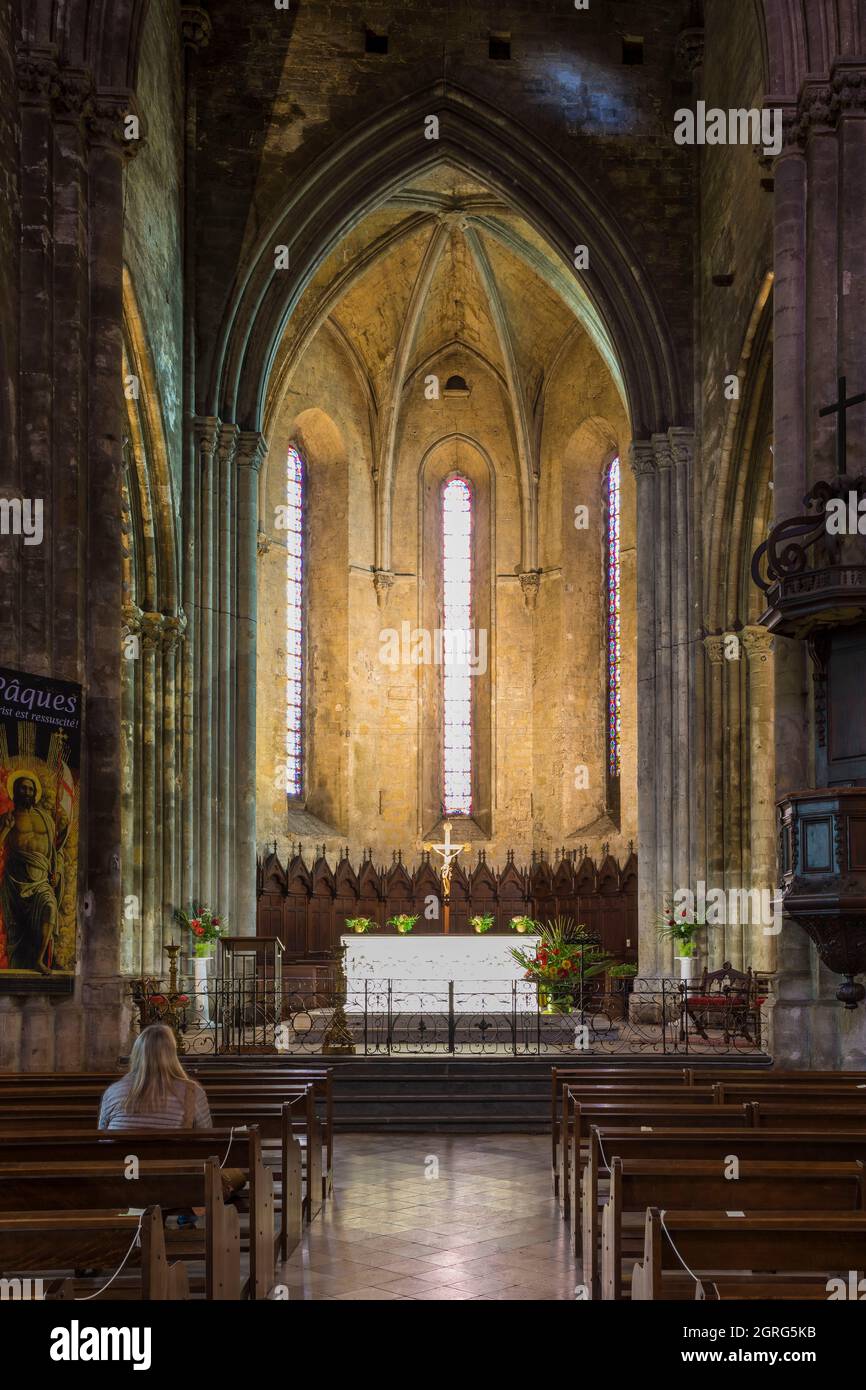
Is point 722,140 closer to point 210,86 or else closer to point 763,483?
point 763,483

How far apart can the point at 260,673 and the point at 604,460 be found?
822 cm

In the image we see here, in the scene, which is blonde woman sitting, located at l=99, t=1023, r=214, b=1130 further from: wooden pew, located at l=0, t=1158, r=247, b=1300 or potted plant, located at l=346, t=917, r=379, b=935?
potted plant, located at l=346, t=917, r=379, b=935

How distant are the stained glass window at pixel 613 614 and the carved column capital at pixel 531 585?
1652 millimetres

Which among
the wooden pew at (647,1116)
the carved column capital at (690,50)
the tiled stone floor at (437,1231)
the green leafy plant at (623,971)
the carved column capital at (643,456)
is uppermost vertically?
the carved column capital at (690,50)

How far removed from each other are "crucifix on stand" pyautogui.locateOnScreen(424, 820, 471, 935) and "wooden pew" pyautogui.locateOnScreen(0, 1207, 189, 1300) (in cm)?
2227

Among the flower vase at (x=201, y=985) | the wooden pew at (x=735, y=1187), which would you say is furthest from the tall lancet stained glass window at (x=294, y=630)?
the wooden pew at (x=735, y=1187)

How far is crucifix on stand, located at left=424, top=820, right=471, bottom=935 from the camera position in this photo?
1075 inches

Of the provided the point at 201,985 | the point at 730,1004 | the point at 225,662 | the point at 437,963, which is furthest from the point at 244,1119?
the point at 225,662

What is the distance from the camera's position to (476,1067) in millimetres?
14750

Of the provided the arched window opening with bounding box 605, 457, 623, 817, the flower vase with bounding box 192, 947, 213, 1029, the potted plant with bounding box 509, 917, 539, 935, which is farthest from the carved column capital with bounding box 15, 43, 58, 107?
the arched window opening with bounding box 605, 457, 623, 817

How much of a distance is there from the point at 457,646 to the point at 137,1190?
→ 27403 mm

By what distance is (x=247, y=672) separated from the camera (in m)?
24.1

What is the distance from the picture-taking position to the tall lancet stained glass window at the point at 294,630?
30828 mm

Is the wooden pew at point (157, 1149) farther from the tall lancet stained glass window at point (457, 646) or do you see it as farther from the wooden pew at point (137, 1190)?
the tall lancet stained glass window at point (457, 646)
